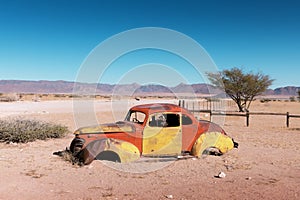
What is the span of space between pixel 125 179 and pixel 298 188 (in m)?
3.79

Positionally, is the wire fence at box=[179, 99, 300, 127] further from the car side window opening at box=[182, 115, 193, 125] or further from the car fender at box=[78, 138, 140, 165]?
the car fender at box=[78, 138, 140, 165]

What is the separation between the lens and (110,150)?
761cm

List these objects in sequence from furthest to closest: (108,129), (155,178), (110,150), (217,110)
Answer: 1. (217,110)
2. (108,129)
3. (110,150)
4. (155,178)

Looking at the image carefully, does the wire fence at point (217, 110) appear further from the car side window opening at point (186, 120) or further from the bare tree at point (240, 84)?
the car side window opening at point (186, 120)

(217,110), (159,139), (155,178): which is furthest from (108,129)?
(217,110)

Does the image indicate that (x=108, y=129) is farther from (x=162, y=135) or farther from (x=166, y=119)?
(x=166, y=119)

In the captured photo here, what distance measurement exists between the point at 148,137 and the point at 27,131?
19.4 feet

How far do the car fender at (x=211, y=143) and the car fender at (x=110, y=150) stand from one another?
1.88m

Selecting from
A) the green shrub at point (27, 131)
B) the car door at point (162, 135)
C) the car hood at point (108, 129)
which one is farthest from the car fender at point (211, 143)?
the green shrub at point (27, 131)

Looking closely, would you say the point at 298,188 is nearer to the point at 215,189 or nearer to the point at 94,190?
the point at 215,189

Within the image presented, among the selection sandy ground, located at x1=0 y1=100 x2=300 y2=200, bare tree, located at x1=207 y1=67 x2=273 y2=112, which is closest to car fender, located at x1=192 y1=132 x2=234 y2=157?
sandy ground, located at x1=0 y1=100 x2=300 y2=200

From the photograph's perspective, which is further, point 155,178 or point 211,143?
point 211,143

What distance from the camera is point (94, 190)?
6020mm

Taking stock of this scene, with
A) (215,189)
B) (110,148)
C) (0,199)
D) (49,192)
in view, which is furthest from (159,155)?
(0,199)
